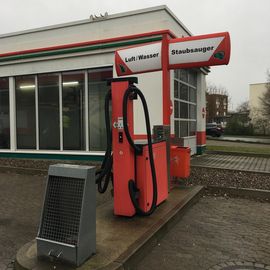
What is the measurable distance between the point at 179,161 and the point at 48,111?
6.65m

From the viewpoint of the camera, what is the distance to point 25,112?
12.8 meters

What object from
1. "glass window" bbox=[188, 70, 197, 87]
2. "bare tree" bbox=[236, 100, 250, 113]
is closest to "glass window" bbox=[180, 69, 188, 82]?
"glass window" bbox=[188, 70, 197, 87]

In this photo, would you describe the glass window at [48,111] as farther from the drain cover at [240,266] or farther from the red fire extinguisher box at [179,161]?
the drain cover at [240,266]

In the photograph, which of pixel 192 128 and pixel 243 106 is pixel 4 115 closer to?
pixel 192 128

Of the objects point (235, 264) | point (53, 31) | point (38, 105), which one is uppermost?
point (53, 31)

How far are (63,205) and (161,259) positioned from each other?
4.65ft

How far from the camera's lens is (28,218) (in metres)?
5.73

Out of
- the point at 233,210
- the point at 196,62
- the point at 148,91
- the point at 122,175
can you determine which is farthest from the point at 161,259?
the point at 148,91

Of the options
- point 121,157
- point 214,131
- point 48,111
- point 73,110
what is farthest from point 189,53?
point 214,131

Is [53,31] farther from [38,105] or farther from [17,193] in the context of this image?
[17,193]

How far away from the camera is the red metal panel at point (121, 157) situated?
15.7ft

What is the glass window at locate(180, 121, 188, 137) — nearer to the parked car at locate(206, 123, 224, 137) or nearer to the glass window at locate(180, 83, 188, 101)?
the glass window at locate(180, 83, 188, 101)

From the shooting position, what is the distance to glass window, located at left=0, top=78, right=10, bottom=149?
519 inches

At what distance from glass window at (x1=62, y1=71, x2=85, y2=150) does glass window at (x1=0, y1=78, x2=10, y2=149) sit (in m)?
2.74
